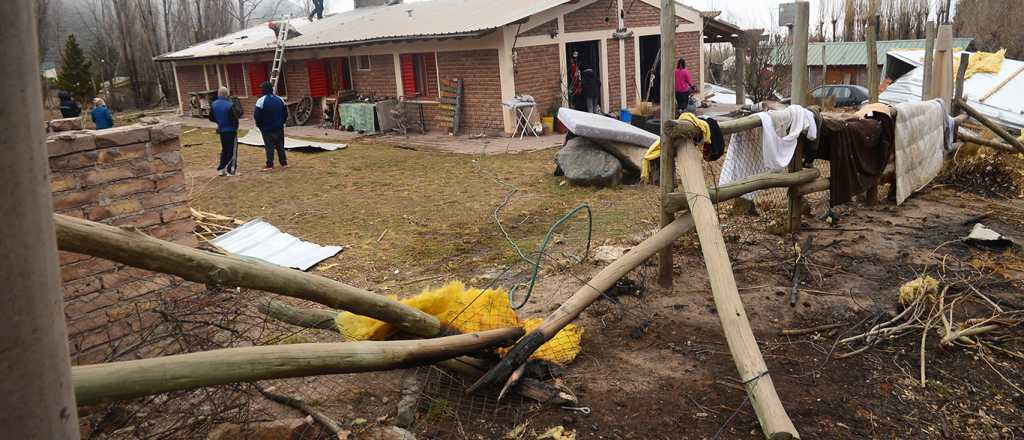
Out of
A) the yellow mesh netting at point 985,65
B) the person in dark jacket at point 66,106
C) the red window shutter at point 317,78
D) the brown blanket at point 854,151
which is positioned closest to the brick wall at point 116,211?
the brown blanket at point 854,151

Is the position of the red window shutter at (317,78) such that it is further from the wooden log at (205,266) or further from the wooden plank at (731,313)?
the wooden log at (205,266)

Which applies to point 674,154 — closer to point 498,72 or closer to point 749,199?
point 749,199

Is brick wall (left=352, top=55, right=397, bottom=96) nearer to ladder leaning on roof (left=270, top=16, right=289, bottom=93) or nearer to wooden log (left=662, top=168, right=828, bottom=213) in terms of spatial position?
ladder leaning on roof (left=270, top=16, right=289, bottom=93)

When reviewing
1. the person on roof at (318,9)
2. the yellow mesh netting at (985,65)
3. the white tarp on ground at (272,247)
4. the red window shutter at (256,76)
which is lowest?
the white tarp on ground at (272,247)

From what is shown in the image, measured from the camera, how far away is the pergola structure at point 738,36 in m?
20.2

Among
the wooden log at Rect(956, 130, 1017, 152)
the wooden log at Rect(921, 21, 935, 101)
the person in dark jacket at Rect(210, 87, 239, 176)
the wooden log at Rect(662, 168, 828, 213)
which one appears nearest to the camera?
the wooden log at Rect(662, 168, 828, 213)

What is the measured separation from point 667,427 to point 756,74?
17.7 metres

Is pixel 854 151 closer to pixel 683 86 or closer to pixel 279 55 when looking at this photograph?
pixel 683 86

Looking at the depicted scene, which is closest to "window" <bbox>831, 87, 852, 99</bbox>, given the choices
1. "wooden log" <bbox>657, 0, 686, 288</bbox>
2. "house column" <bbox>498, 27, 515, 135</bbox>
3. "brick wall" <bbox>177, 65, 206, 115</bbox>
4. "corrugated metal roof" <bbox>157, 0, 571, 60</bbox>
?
"corrugated metal roof" <bbox>157, 0, 571, 60</bbox>

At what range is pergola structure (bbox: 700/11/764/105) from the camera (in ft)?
66.2

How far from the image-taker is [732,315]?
3.93 m

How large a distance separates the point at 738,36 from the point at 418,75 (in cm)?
960

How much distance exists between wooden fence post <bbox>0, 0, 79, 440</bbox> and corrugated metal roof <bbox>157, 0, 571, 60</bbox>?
46.3 ft

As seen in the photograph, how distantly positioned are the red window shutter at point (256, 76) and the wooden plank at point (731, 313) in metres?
20.6
